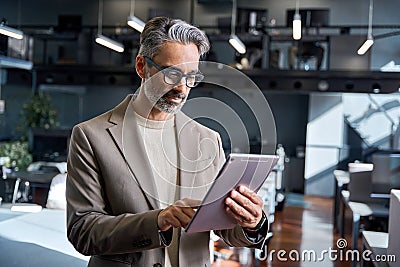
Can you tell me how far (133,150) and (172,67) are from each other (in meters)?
0.24

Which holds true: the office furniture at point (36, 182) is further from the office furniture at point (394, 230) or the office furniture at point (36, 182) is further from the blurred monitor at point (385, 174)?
the office furniture at point (394, 230)

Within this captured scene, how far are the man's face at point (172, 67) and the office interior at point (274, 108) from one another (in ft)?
4.77

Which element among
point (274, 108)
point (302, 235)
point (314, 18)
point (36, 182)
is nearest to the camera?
point (36, 182)

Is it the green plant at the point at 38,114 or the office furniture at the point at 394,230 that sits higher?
the green plant at the point at 38,114

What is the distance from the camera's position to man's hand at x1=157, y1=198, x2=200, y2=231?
3.56ft

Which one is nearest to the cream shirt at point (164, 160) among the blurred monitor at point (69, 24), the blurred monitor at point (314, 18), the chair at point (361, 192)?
the chair at point (361, 192)

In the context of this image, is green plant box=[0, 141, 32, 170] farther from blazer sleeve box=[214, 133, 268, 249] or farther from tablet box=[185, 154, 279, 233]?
tablet box=[185, 154, 279, 233]

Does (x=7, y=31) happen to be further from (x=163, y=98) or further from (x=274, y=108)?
(x=274, y=108)

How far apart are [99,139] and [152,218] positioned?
0.85 ft

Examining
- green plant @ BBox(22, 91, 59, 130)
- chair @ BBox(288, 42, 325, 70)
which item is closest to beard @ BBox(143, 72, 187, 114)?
green plant @ BBox(22, 91, 59, 130)

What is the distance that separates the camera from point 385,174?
489 cm

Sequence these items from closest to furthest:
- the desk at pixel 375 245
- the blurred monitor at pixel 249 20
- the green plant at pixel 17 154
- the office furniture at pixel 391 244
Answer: the office furniture at pixel 391 244, the desk at pixel 375 245, the green plant at pixel 17 154, the blurred monitor at pixel 249 20

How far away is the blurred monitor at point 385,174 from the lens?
4832 mm

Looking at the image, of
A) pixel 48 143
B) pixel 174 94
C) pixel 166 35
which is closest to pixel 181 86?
pixel 174 94
